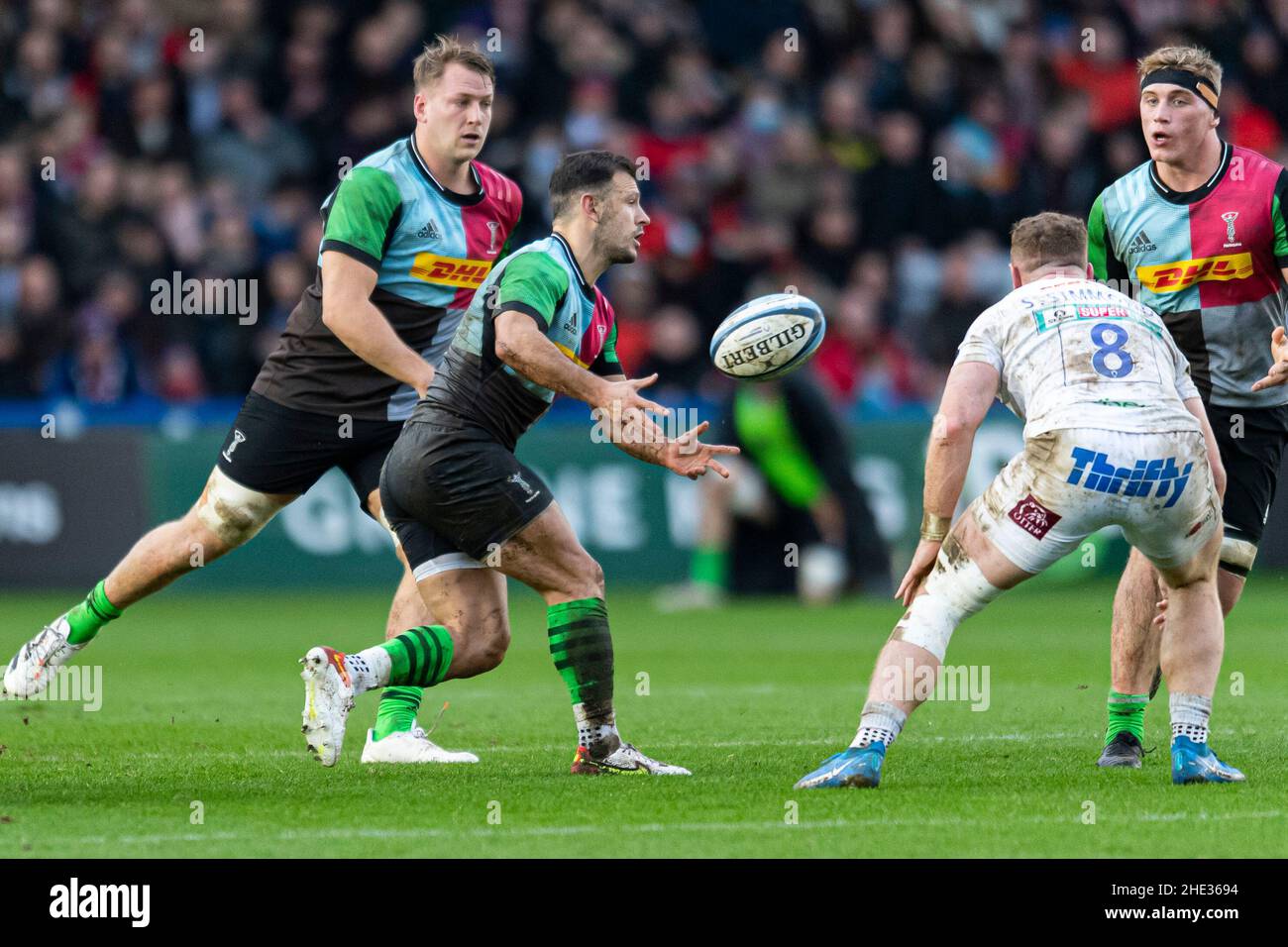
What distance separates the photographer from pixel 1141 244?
26.3 feet

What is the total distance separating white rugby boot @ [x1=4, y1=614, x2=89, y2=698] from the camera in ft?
27.9

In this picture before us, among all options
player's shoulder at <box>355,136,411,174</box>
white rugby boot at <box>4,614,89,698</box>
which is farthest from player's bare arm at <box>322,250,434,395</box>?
white rugby boot at <box>4,614,89,698</box>

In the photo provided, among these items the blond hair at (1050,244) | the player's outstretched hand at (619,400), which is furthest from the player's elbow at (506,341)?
the blond hair at (1050,244)

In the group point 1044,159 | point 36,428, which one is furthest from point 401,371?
point 1044,159

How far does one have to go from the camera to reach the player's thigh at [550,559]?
7125 mm

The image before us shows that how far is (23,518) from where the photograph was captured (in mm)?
16469

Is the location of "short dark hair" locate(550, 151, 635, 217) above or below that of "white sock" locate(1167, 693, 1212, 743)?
above

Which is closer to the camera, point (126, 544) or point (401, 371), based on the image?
point (401, 371)

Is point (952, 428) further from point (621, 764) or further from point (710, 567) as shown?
point (710, 567)

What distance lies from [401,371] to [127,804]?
2.09 metres

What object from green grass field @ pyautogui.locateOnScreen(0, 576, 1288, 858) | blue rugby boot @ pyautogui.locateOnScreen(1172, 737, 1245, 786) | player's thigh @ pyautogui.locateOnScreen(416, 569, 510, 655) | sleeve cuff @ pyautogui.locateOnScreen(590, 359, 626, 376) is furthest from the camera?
sleeve cuff @ pyautogui.locateOnScreen(590, 359, 626, 376)

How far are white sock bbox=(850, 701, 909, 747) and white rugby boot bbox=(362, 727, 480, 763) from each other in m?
1.82

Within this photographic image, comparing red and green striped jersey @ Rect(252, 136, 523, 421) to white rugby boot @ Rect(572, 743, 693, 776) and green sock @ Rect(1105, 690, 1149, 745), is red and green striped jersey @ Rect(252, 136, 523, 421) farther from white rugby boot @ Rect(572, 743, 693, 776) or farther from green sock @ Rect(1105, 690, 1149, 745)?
green sock @ Rect(1105, 690, 1149, 745)

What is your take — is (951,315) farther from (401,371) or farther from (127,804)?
(127,804)
